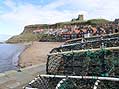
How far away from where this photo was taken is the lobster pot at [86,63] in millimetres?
5770

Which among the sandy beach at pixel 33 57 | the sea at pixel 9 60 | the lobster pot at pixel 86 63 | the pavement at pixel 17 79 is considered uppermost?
A: the lobster pot at pixel 86 63

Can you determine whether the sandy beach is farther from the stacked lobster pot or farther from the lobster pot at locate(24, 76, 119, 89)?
the lobster pot at locate(24, 76, 119, 89)

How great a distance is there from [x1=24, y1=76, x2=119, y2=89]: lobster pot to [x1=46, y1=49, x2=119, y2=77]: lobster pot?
1.13 ft

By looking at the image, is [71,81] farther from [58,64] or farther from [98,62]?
[58,64]

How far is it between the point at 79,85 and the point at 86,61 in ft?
3.21

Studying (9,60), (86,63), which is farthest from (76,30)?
(86,63)

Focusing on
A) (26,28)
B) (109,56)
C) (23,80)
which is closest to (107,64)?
(109,56)

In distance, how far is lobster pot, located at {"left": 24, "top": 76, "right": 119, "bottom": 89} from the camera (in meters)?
5.25

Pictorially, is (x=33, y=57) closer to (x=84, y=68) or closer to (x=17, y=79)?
(x=17, y=79)

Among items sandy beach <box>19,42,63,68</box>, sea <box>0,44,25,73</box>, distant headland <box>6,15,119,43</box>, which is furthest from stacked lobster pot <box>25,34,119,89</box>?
sea <box>0,44,25,73</box>

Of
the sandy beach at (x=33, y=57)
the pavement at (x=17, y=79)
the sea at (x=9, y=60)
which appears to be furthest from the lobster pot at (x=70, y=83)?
the sea at (x=9, y=60)

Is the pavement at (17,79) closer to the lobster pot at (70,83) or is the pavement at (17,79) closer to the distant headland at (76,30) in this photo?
the lobster pot at (70,83)

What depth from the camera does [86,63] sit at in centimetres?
649

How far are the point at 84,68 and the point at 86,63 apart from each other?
0.51 ft
